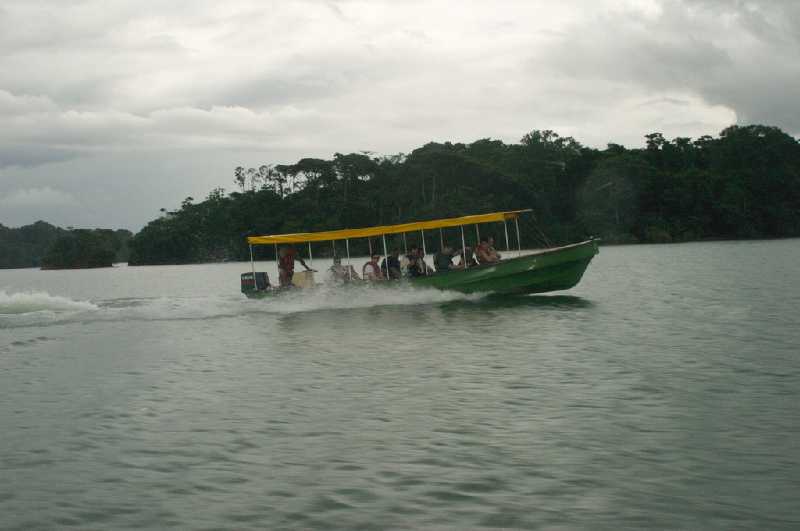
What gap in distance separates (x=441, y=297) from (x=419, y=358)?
9.51 metres

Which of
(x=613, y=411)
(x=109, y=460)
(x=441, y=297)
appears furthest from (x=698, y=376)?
(x=441, y=297)

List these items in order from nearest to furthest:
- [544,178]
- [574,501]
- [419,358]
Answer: [574,501] → [419,358] → [544,178]

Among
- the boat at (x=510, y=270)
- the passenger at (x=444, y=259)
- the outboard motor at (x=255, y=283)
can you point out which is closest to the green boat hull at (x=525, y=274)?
the boat at (x=510, y=270)

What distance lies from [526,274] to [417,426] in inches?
548

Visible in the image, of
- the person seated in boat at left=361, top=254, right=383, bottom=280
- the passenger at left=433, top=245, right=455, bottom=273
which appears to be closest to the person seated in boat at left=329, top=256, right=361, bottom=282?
the person seated in boat at left=361, top=254, right=383, bottom=280

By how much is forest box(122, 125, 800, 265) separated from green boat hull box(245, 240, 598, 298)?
58.5m

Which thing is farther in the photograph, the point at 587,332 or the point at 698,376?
the point at 587,332

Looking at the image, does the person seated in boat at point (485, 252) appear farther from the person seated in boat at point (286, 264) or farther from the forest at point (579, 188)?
the forest at point (579, 188)

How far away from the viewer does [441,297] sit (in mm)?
23312

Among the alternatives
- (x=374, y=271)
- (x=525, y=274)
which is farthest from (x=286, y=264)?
(x=525, y=274)

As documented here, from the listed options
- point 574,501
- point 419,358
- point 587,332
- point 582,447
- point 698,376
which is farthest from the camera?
point 587,332

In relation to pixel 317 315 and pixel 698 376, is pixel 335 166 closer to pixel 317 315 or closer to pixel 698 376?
pixel 317 315

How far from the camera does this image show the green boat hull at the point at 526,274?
72.3ft

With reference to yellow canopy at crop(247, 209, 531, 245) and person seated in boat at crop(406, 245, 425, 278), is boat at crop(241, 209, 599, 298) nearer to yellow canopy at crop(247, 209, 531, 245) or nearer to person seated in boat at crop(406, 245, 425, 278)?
yellow canopy at crop(247, 209, 531, 245)
